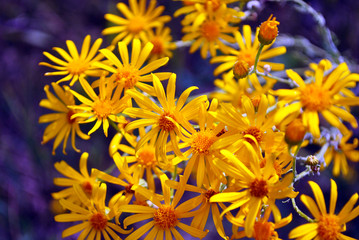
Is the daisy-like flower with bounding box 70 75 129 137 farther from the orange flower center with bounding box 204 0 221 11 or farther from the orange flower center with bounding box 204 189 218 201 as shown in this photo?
the orange flower center with bounding box 204 0 221 11

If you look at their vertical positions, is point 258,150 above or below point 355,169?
below

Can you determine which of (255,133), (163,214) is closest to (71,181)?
(163,214)

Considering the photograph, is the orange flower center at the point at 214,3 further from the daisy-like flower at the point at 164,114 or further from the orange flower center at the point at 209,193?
the orange flower center at the point at 209,193

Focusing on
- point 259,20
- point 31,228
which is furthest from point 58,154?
point 259,20

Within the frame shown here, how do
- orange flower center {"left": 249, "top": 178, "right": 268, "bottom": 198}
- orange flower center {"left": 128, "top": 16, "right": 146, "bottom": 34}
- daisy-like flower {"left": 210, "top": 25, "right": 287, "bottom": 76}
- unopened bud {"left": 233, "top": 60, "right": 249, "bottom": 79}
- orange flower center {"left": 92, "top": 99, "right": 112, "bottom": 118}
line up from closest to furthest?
orange flower center {"left": 249, "top": 178, "right": 268, "bottom": 198}
unopened bud {"left": 233, "top": 60, "right": 249, "bottom": 79}
orange flower center {"left": 92, "top": 99, "right": 112, "bottom": 118}
daisy-like flower {"left": 210, "top": 25, "right": 287, "bottom": 76}
orange flower center {"left": 128, "top": 16, "right": 146, "bottom": 34}

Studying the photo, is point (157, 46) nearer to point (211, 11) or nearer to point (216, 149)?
point (211, 11)

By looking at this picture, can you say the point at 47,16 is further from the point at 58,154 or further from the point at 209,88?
the point at 209,88

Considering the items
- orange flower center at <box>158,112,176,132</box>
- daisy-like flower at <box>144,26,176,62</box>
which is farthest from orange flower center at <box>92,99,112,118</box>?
daisy-like flower at <box>144,26,176,62</box>
